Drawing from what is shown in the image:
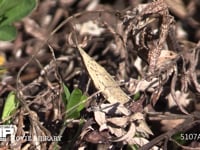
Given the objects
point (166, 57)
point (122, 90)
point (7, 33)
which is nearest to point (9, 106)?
point (7, 33)

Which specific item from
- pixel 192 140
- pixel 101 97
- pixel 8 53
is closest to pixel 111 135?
pixel 101 97

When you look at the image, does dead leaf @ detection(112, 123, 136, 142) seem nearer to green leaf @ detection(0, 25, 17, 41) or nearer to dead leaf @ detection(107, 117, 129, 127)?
dead leaf @ detection(107, 117, 129, 127)

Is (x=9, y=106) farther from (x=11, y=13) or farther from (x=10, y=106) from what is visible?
(x=11, y=13)

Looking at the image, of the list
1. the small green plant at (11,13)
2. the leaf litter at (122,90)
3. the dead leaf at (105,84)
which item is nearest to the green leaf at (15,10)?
the small green plant at (11,13)

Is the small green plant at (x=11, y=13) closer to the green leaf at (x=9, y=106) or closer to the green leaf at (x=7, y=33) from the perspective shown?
the green leaf at (x=7, y=33)

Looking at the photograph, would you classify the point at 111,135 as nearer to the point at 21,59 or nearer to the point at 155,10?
the point at 155,10

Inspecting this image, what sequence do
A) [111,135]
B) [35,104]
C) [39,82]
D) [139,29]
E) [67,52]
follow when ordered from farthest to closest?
[67,52] → [39,82] → [35,104] → [139,29] → [111,135]
